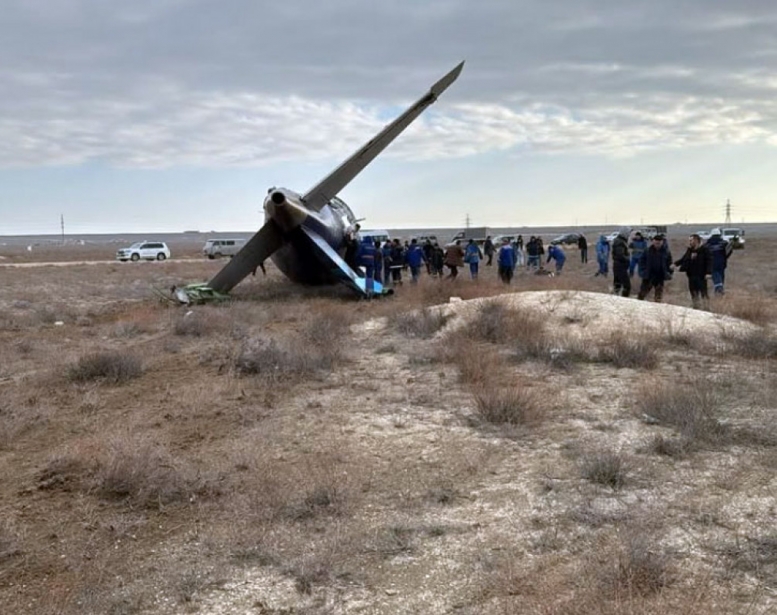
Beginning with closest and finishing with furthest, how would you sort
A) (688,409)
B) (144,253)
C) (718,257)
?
(688,409) → (718,257) → (144,253)

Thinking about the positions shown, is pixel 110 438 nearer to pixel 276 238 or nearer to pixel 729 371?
pixel 729 371

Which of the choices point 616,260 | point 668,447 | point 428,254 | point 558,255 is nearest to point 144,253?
point 428,254

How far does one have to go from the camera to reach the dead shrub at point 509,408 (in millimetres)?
7648

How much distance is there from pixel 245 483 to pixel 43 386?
5.15 metres

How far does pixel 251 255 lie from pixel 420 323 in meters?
8.04

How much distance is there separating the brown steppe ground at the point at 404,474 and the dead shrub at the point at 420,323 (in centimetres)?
41

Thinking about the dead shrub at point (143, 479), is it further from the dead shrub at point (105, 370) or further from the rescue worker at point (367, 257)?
the rescue worker at point (367, 257)

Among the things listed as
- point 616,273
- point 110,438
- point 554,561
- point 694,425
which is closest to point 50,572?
point 110,438

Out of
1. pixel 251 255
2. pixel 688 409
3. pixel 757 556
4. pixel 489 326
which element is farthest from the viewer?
pixel 251 255

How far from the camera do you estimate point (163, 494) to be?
574 centimetres

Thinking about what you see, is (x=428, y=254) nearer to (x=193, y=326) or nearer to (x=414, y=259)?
(x=414, y=259)

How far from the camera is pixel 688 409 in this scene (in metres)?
7.41

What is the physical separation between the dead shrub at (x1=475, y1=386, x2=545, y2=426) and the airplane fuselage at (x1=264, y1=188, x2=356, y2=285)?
11.7 meters

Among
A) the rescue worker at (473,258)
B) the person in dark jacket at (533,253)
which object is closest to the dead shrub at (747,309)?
the rescue worker at (473,258)
